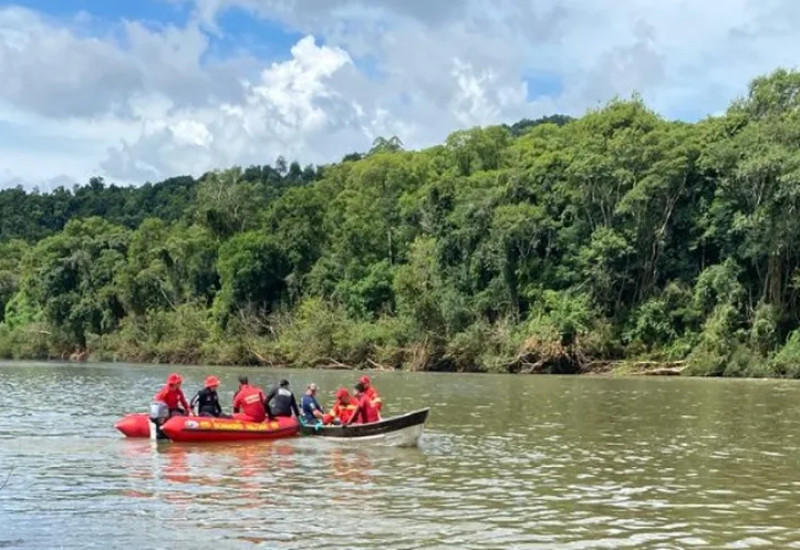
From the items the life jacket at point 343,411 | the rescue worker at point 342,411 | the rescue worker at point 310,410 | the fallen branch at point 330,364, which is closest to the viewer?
the rescue worker at point 342,411

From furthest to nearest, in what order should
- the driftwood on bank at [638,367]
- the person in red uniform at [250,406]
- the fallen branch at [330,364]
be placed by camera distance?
the fallen branch at [330,364] < the driftwood on bank at [638,367] < the person in red uniform at [250,406]

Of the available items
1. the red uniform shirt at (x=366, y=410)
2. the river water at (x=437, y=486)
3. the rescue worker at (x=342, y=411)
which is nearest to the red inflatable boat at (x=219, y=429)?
the river water at (x=437, y=486)

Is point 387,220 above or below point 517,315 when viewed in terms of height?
above

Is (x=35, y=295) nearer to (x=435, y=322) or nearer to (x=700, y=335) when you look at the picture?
(x=435, y=322)

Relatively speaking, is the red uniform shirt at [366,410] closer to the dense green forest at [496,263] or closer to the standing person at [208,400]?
the standing person at [208,400]

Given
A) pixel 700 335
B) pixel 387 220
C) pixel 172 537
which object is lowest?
pixel 172 537

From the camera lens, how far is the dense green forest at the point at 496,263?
2254 inches

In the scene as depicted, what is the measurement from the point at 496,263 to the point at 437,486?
1986 inches

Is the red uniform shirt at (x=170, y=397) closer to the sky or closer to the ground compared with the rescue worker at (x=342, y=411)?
closer to the sky

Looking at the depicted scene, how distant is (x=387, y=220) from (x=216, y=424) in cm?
6656

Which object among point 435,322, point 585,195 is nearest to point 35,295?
point 435,322

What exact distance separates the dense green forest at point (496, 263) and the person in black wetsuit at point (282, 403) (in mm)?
37115

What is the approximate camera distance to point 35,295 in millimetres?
105438

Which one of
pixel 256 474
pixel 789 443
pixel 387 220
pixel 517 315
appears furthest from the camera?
pixel 387 220
